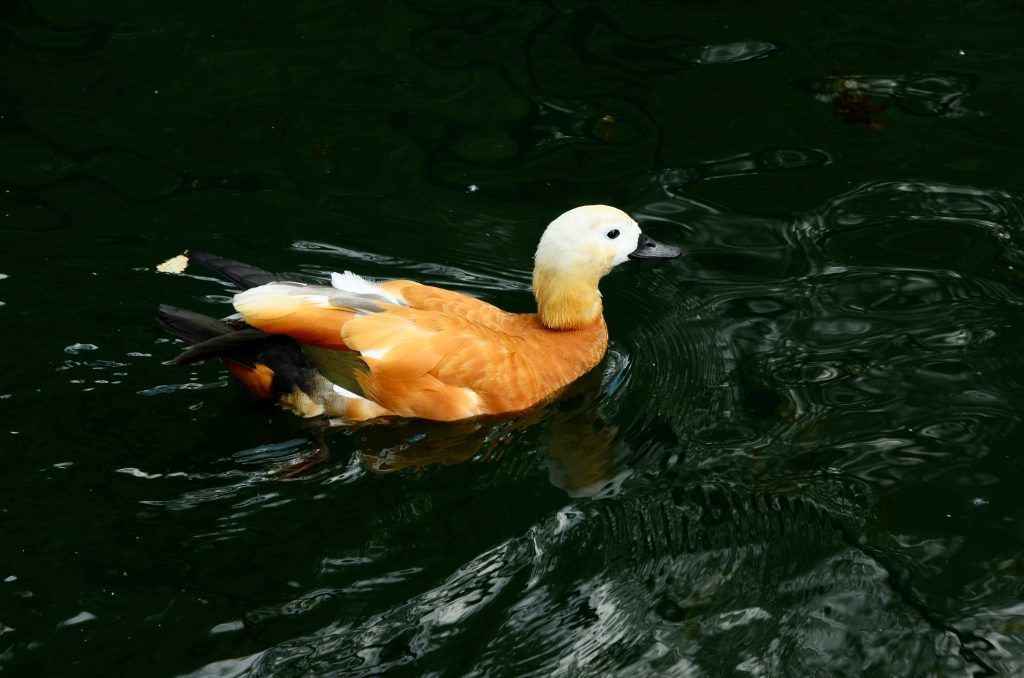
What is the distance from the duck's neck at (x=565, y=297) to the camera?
19.5 ft

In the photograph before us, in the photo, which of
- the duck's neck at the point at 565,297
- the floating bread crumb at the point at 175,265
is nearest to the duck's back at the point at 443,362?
the duck's neck at the point at 565,297

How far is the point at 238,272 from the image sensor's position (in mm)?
5844

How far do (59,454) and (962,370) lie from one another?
165 inches

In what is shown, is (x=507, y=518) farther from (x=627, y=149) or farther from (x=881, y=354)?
(x=627, y=149)

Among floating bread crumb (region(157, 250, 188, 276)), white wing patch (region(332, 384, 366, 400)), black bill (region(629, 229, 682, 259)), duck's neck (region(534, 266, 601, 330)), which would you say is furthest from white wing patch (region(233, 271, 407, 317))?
black bill (region(629, 229, 682, 259))

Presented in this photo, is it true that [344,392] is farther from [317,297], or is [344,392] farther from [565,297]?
[565,297]

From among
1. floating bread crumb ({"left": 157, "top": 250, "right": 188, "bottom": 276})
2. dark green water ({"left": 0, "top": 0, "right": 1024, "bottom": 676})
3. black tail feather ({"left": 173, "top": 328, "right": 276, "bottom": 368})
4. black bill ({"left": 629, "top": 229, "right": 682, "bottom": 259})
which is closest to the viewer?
dark green water ({"left": 0, "top": 0, "right": 1024, "bottom": 676})

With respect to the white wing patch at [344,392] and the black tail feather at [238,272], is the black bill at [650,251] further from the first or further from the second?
the black tail feather at [238,272]

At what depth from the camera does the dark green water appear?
4422 millimetres

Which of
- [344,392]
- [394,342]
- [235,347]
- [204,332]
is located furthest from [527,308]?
[204,332]

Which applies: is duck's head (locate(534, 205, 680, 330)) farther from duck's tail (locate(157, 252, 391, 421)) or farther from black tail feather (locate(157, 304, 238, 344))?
black tail feather (locate(157, 304, 238, 344))

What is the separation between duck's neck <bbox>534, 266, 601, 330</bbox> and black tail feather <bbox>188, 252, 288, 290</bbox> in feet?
4.24

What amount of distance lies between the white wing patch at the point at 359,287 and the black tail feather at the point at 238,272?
266 mm

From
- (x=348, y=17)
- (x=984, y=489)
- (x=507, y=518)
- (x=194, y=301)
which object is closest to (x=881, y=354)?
(x=984, y=489)
